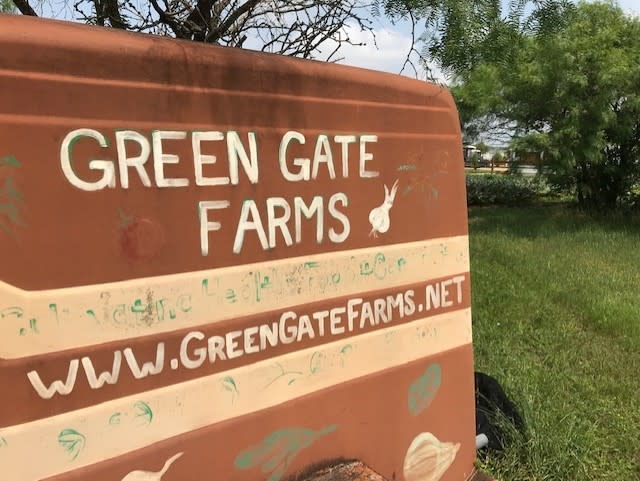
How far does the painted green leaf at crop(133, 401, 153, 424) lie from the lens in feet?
5.37

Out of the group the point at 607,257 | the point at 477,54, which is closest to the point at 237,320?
the point at 477,54

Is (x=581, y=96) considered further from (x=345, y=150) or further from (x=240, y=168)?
(x=240, y=168)

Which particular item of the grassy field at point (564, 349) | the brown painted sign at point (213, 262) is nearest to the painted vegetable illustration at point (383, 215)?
the brown painted sign at point (213, 262)

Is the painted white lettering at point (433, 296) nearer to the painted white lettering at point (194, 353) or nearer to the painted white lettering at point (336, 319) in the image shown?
the painted white lettering at point (336, 319)

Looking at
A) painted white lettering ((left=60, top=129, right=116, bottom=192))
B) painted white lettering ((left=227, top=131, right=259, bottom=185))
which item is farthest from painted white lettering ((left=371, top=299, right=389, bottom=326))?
painted white lettering ((left=60, top=129, right=116, bottom=192))

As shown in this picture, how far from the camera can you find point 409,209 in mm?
2344

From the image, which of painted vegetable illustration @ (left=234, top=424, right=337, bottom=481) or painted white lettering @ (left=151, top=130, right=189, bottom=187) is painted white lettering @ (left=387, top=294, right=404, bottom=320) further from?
painted white lettering @ (left=151, top=130, right=189, bottom=187)

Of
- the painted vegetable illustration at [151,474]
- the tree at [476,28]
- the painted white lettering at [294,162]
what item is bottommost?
the painted vegetable illustration at [151,474]

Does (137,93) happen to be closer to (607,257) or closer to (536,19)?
(536,19)

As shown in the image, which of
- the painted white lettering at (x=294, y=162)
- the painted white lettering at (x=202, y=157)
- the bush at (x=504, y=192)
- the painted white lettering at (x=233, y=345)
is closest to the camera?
the painted white lettering at (x=202, y=157)

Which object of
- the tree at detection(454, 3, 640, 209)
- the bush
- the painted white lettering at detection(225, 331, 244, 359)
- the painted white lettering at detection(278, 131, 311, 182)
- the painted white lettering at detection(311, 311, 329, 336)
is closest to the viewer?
the painted white lettering at detection(225, 331, 244, 359)

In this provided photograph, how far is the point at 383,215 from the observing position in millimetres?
2246

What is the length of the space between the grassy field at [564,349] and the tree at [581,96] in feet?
10.0

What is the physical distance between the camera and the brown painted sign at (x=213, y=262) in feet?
4.80
